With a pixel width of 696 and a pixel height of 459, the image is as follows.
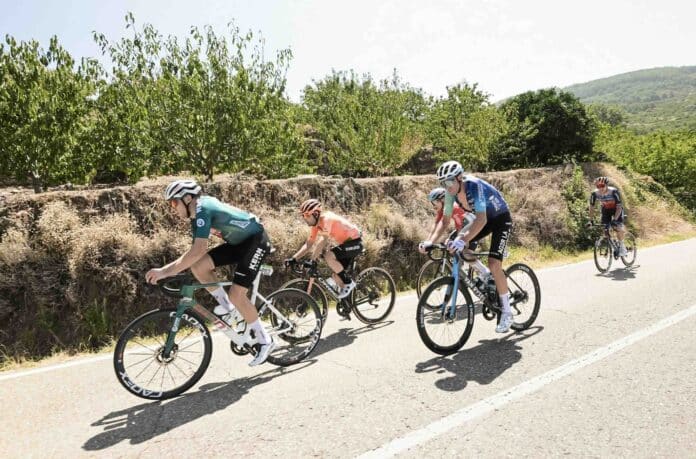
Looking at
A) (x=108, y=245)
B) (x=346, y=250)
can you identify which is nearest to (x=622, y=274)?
(x=346, y=250)

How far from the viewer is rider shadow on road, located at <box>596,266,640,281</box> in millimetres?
9352

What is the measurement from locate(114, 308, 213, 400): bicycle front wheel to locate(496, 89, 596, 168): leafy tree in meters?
17.4

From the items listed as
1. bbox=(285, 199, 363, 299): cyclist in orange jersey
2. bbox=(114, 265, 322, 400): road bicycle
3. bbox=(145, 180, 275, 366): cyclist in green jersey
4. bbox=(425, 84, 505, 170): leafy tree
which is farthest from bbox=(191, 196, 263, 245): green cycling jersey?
bbox=(425, 84, 505, 170): leafy tree

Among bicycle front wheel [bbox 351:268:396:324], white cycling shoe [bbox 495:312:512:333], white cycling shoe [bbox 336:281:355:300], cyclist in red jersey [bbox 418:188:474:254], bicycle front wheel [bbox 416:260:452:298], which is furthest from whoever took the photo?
bicycle front wheel [bbox 416:260:452:298]

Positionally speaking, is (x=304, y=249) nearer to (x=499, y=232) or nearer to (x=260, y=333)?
(x=260, y=333)

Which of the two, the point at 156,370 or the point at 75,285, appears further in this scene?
the point at 75,285

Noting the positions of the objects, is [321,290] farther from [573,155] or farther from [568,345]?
[573,155]

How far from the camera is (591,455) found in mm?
3146

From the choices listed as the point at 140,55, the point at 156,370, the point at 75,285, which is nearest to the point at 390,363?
the point at 156,370

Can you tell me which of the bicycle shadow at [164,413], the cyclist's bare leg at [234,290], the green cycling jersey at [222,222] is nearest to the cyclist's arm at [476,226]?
the green cycling jersey at [222,222]

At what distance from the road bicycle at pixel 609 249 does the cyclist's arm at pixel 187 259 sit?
913 centimetres

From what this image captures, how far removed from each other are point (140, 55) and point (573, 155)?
1815 cm

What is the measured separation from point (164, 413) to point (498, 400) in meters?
3.06

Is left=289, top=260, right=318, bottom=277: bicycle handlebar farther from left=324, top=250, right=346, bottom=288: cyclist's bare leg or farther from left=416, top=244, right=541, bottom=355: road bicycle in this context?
left=416, top=244, right=541, bottom=355: road bicycle
